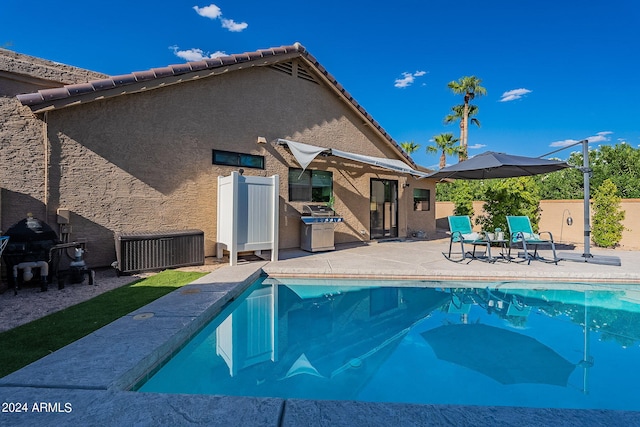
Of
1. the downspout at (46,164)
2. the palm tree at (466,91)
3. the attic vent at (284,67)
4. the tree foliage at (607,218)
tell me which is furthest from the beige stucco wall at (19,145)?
the palm tree at (466,91)

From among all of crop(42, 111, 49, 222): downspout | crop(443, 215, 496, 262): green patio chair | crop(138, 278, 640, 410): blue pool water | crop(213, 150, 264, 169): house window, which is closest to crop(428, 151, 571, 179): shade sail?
crop(443, 215, 496, 262): green patio chair

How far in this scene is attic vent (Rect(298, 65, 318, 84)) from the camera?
12641 millimetres

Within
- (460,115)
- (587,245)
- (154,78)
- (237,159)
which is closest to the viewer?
(154,78)

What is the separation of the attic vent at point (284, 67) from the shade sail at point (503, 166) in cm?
745

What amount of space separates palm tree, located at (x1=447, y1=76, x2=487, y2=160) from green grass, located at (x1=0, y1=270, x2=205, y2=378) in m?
29.5

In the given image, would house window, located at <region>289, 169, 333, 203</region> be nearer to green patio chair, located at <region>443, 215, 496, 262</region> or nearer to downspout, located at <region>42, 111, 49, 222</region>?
green patio chair, located at <region>443, 215, 496, 262</region>

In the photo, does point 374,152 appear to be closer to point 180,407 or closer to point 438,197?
point 180,407

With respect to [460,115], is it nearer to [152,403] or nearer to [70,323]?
[70,323]

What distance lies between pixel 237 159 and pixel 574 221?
17.9 meters

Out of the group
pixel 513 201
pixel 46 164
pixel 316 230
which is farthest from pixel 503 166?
pixel 46 164

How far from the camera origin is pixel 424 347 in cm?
468

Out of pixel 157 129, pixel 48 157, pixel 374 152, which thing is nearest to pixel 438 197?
pixel 374 152

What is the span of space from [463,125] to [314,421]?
32721 mm

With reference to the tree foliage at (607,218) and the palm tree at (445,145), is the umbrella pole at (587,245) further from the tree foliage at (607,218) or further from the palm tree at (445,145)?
the palm tree at (445,145)
